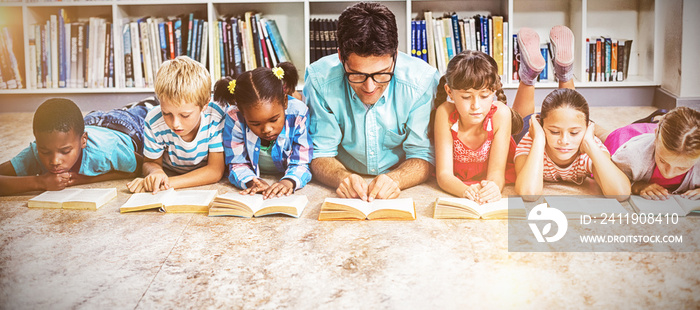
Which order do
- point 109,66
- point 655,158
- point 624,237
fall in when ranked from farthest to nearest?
point 109,66 → point 655,158 → point 624,237

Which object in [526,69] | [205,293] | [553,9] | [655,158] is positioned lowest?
[205,293]

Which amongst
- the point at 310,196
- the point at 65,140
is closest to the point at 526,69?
the point at 310,196

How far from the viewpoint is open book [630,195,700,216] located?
188 centimetres

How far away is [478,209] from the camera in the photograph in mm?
1944

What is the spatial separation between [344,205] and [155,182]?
72 cm

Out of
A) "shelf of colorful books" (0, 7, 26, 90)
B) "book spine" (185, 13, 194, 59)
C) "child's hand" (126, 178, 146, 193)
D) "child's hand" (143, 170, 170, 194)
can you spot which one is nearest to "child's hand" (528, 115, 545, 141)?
"child's hand" (143, 170, 170, 194)

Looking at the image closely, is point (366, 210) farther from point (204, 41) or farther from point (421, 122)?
point (204, 41)

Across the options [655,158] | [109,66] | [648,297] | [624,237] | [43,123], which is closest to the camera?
[648,297]

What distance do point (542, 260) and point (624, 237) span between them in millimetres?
298

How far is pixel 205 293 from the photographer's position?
153cm

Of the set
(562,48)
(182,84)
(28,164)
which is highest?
(562,48)

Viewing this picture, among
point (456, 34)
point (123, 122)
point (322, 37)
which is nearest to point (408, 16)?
point (456, 34)

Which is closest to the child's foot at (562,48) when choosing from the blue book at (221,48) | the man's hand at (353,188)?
the man's hand at (353,188)

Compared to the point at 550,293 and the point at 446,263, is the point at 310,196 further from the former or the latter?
the point at 550,293
